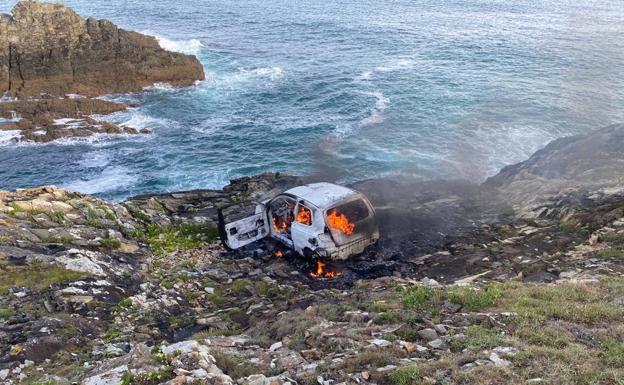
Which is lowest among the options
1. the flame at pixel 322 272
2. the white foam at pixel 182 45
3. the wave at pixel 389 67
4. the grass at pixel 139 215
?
the flame at pixel 322 272

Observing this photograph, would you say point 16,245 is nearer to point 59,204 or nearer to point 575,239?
point 59,204

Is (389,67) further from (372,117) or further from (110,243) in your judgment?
(110,243)

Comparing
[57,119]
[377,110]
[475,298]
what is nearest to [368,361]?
[475,298]

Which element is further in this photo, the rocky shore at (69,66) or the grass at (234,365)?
the rocky shore at (69,66)

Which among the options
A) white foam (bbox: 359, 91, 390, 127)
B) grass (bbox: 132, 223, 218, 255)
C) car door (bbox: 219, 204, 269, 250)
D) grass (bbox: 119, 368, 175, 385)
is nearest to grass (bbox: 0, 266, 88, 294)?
grass (bbox: 132, 223, 218, 255)

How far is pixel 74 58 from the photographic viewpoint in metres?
39.0

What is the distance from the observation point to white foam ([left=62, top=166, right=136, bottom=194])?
24.9 meters

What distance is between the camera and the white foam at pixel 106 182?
81.8 feet

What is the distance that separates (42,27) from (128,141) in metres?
17.4

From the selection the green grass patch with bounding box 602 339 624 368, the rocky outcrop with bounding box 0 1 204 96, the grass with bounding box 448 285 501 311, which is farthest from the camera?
the rocky outcrop with bounding box 0 1 204 96

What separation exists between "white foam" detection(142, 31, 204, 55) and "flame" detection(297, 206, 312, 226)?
129 feet

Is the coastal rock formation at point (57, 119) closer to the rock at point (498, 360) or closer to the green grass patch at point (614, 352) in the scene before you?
the rock at point (498, 360)

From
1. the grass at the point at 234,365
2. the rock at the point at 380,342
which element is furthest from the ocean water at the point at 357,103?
the grass at the point at 234,365

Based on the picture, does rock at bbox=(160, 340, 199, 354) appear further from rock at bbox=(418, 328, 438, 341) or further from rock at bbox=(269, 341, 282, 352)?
rock at bbox=(418, 328, 438, 341)
